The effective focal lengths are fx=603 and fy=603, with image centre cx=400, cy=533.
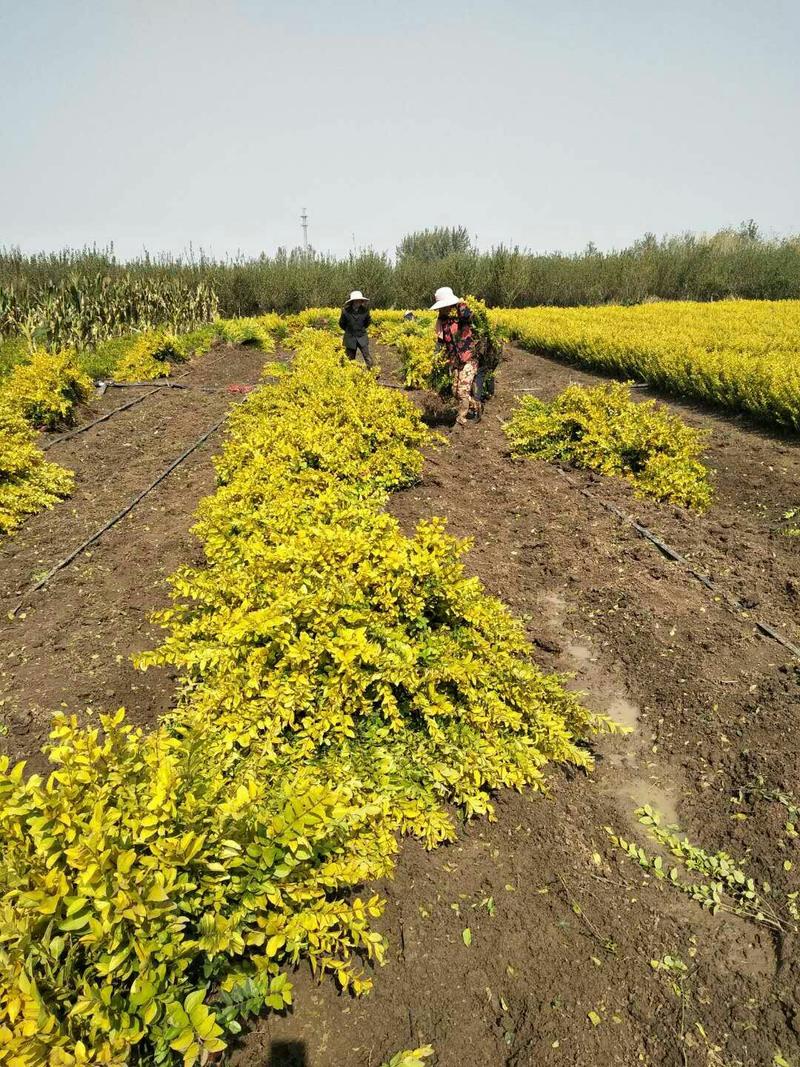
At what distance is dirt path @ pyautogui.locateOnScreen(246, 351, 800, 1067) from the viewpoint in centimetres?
204

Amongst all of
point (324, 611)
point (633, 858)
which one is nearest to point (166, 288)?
point (324, 611)

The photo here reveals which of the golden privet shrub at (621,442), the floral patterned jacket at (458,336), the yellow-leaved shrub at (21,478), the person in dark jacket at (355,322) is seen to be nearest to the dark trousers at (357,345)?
the person in dark jacket at (355,322)

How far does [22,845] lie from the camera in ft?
5.59

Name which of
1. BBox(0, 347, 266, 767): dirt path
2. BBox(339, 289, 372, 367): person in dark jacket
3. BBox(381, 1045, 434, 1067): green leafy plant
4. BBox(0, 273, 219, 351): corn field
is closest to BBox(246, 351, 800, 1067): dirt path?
BBox(381, 1045, 434, 1067): green leafy plant

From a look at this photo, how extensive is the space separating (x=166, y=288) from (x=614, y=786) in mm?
20053

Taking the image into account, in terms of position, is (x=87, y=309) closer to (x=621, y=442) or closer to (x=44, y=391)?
(x=44, y=391)

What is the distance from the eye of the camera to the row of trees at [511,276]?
26875 millimetres

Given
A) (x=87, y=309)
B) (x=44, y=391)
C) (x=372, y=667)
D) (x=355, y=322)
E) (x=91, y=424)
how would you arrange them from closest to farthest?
1. (x=372, y=667)
2. (x=44, y=391)
3. (x=91, y=424)
4. (x=355, y=322)
5. (x=87, y=309)

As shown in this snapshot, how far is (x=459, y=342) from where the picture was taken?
916cm

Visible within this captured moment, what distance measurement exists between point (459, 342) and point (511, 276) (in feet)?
77.1

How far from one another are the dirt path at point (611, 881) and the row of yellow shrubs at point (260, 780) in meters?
0.19

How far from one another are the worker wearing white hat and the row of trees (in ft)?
52.8

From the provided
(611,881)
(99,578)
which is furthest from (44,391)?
(611,881)

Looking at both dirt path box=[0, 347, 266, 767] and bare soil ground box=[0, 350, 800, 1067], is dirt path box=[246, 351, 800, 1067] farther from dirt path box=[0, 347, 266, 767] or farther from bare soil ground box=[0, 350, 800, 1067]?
dirt path box=[0, 347, 266, 767]
